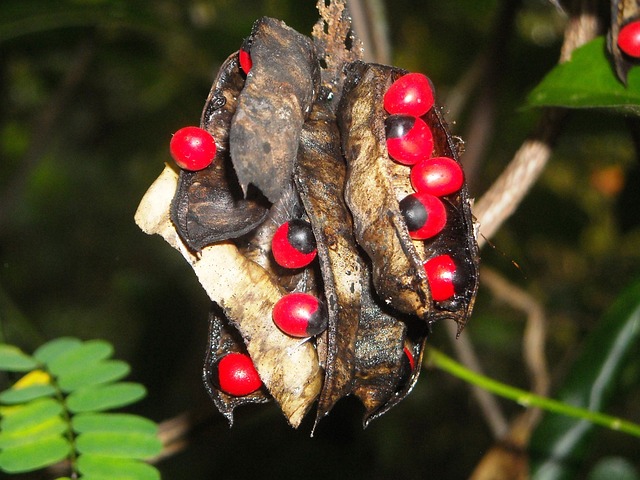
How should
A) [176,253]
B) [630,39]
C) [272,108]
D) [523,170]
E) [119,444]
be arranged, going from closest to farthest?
[272,108] → [630,39] → [119,444] → [523,170] → [176,253]

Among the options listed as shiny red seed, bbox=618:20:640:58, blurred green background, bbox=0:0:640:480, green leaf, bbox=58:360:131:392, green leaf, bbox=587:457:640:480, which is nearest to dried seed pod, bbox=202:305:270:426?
green leaf, bbox=58:360:131:392

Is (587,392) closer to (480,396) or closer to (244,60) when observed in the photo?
(480,396)

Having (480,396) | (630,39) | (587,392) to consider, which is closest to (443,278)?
(630,39)

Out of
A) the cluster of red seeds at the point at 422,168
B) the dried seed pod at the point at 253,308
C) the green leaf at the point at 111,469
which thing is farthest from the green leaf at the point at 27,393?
the cluster of red seeds at the point at 422,168

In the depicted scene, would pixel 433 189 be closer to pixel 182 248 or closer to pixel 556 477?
pixel 182 248

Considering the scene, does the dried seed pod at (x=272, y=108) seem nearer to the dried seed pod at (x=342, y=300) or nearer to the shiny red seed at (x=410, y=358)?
the dried seed pod at (x=342, y=300)
